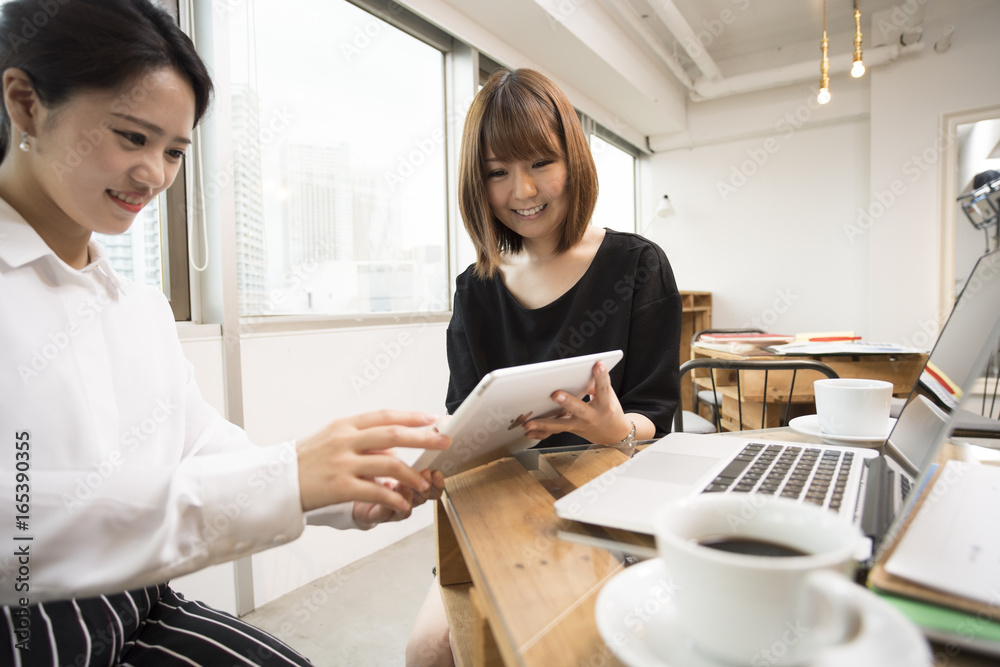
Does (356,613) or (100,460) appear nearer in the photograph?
(100,460)

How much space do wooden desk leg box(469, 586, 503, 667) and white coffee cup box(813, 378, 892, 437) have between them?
0.65 metres

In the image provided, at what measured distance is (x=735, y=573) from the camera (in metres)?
0.29

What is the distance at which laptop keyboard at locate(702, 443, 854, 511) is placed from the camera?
58 centimetres

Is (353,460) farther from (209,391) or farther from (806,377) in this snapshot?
(806,377)

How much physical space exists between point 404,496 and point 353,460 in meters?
0.17

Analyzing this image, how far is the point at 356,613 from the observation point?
195 centimetres

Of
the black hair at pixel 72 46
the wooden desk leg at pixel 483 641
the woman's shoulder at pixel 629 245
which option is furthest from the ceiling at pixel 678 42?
the wooden desk leg at pixel 483 641

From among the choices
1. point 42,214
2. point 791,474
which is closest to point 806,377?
point 791,474

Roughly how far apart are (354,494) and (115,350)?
53 cm

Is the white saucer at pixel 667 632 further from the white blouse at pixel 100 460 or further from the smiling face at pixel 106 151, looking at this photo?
the smiling face at pixel 106 151

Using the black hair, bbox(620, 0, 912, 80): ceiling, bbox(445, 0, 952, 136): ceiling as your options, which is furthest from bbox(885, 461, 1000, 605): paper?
bbox(620, 0, 912, 80): ceiling

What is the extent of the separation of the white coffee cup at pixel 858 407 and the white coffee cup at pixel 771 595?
1.96 feet

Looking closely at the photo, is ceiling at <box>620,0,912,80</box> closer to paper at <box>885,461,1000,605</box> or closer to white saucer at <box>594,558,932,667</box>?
paper at <box>885,461,1000,605</box>

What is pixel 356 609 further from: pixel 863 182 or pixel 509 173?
→ pixel 863 182
